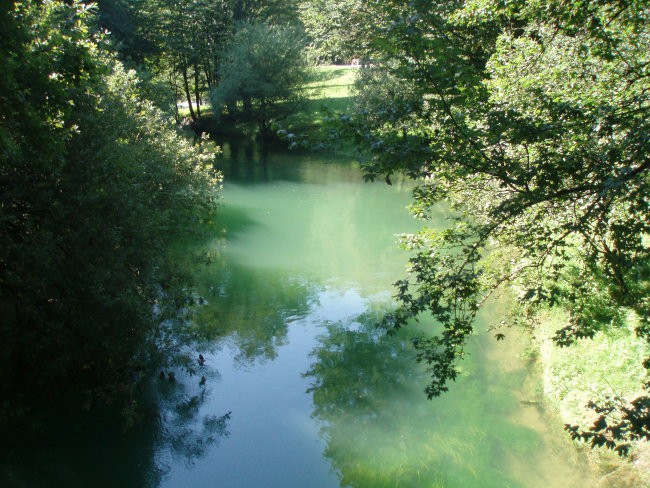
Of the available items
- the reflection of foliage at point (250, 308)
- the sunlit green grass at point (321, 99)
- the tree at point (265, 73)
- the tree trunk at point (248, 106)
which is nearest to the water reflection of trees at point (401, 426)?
the reflection of foliage at point (250, 308)

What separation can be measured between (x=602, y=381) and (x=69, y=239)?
8605mm

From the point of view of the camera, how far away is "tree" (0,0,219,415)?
700cm

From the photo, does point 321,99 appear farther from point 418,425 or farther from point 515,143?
point 515,143

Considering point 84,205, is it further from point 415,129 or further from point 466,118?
point 466,118

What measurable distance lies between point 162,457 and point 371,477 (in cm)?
326

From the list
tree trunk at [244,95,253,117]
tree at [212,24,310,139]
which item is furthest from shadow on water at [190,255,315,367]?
tree trunk at [244,95,253,117]

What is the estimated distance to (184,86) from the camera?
4669 cm

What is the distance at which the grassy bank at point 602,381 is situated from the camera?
7.62 m

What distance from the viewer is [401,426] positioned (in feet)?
30.5

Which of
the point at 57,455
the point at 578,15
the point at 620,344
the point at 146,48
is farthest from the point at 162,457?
the point at 146,48

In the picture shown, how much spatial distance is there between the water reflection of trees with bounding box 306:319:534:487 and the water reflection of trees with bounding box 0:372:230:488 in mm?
2099

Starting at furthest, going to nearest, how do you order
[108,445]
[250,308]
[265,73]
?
1. [265,73]
2. [250,308]
3. [108,445]

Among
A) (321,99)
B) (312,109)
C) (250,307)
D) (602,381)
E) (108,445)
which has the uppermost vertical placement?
(321,99)

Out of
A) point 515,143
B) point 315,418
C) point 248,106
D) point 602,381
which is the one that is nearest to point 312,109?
point 248,106
